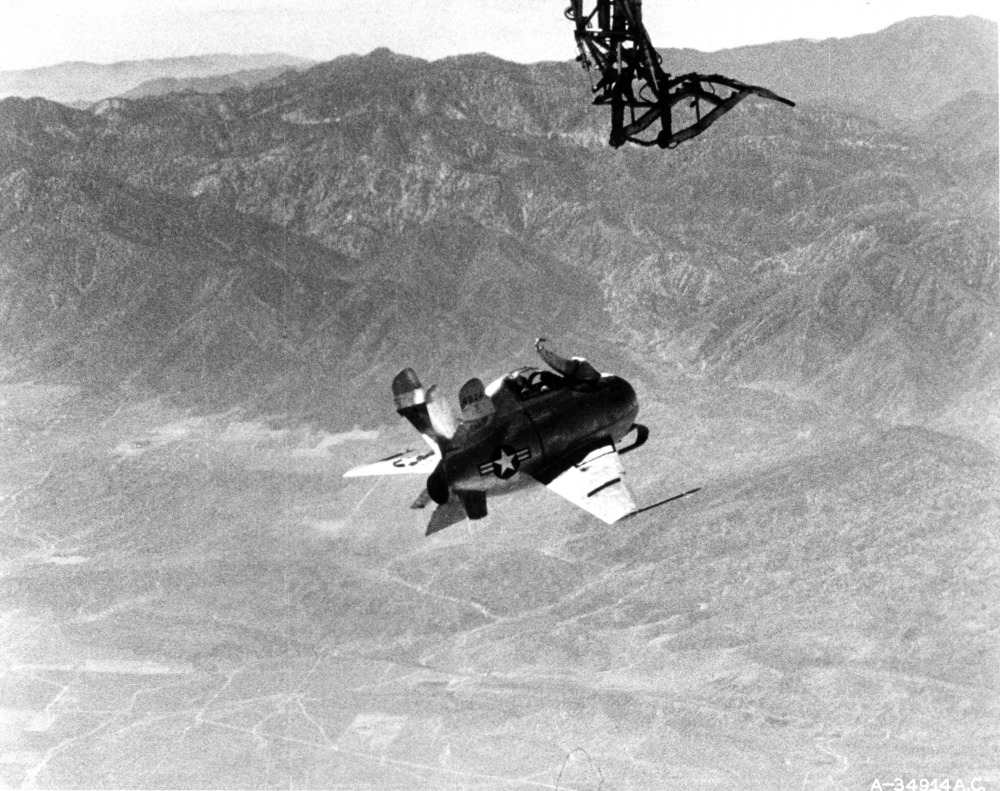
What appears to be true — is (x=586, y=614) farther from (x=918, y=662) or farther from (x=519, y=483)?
(x=519, y=483)

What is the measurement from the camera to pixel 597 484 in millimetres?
60281

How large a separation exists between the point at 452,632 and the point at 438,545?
574 inches

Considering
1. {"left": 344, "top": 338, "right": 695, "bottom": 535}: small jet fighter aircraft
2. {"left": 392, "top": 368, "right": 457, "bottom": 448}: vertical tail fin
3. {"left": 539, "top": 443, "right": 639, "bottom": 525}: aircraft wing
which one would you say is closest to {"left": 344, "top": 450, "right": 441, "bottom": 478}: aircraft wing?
{"left": 344, "top": 338, "right": 695, "bottom": 535}: small jet fighter aircraft

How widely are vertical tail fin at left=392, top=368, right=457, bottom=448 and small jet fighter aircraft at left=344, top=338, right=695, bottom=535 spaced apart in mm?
46

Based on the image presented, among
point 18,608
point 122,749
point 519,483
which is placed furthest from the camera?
point 18,608

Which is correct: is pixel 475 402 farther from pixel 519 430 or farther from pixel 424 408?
pixel 424 408

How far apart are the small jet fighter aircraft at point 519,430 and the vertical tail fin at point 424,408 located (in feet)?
0.15

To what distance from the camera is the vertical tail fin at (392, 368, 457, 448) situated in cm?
6538

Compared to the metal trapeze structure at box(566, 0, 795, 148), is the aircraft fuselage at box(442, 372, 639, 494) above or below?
below

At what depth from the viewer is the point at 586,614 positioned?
5266 inches

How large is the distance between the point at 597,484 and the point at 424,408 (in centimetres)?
981

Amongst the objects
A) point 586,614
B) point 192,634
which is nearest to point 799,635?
point 586,614

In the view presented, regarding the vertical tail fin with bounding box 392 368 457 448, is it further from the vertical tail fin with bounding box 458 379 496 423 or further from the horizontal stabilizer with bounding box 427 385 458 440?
the vertical tail fin with bounding box 458 379 496 423

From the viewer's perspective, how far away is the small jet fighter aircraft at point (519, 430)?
6322cm
